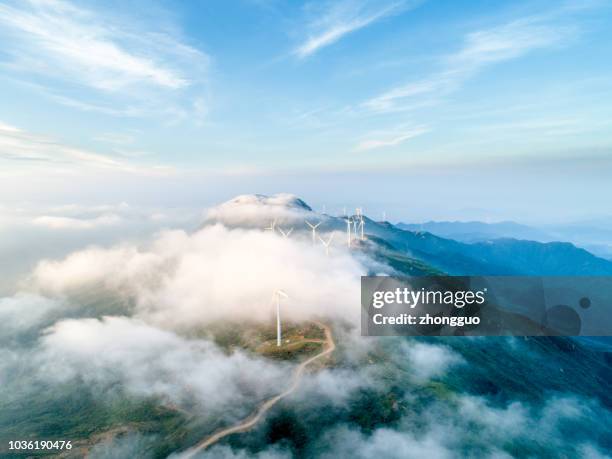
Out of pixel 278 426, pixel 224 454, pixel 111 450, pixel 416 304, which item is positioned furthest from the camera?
pixel 111 450

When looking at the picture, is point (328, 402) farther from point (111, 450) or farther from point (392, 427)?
point (111, 450)

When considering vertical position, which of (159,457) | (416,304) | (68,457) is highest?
(416,304)

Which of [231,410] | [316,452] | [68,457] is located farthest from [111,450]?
[316,452]

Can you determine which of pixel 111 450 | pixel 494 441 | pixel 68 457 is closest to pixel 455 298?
pixel 494 441

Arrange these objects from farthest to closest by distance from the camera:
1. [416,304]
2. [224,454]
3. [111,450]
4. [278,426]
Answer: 1. [111,450]
2. [278,426]
3. [224,454]
4. [416,304]

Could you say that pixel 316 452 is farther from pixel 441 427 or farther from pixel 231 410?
pixel 441 427

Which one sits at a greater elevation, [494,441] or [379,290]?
[379,290]

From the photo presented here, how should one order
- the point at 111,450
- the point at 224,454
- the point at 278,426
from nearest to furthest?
the point at 224,454
the point at 278,426
the point at 111,450

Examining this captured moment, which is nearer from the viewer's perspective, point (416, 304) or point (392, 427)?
point (416, 304)

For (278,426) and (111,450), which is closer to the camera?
(278,426)
